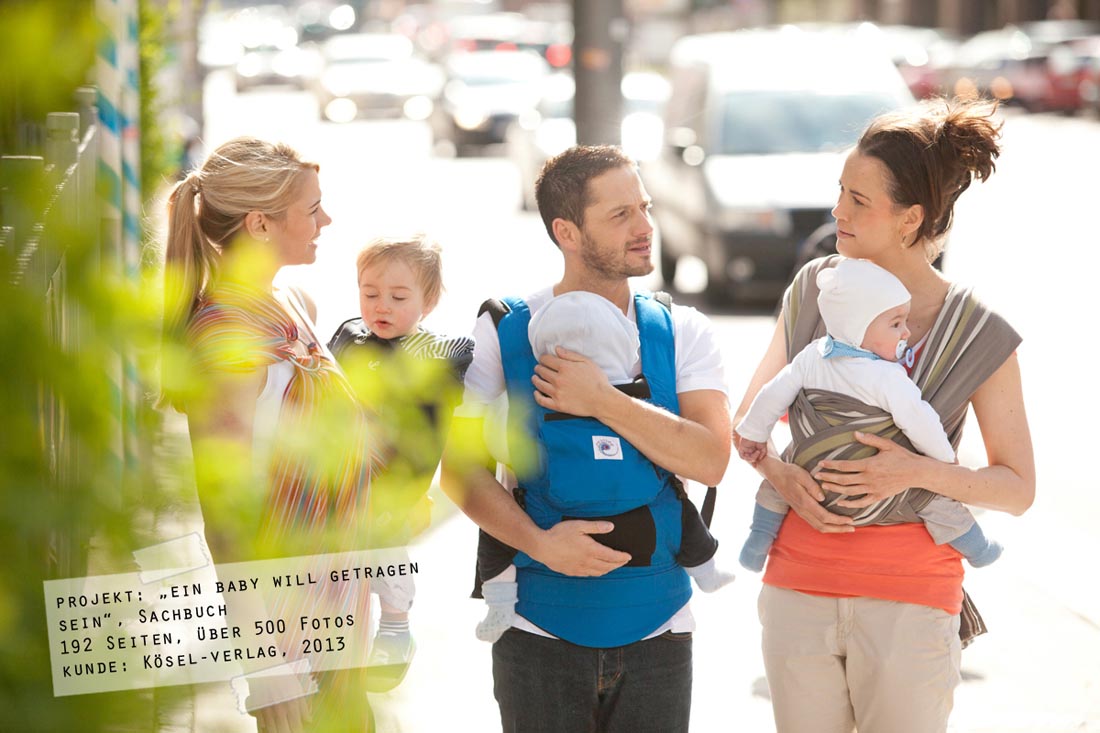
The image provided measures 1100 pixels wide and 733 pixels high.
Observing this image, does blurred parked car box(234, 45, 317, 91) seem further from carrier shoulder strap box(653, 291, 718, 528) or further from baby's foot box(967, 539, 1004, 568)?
baby's foot box(967, 539, 1004, 568)

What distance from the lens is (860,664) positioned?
2773 millimetres

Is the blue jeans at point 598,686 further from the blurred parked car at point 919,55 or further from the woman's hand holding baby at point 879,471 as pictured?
the blurred parked car at point 919,55

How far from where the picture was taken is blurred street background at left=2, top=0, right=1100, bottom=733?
4770mm

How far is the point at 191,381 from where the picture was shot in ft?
2.51

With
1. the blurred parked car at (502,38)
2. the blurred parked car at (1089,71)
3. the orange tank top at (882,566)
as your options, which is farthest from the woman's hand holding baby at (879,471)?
the blurred parked car at (502,38)

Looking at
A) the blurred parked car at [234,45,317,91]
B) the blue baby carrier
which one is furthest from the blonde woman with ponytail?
the blurred parked car at [234,45,317,91]

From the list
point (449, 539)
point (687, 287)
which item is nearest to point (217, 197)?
point (449, 539)

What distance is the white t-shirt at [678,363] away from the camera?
274 cm

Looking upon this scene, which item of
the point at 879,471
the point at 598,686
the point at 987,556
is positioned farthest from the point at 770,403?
the point at 598,686

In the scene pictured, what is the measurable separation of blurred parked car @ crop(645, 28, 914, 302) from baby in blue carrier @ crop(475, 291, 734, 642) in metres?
9.39

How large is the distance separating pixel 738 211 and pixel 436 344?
9.83 metres

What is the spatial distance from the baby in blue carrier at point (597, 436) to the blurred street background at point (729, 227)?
288 mm

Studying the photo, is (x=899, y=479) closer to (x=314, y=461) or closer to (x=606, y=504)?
(x=606, y=504)

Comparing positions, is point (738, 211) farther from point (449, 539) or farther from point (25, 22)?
point (25, 22)
